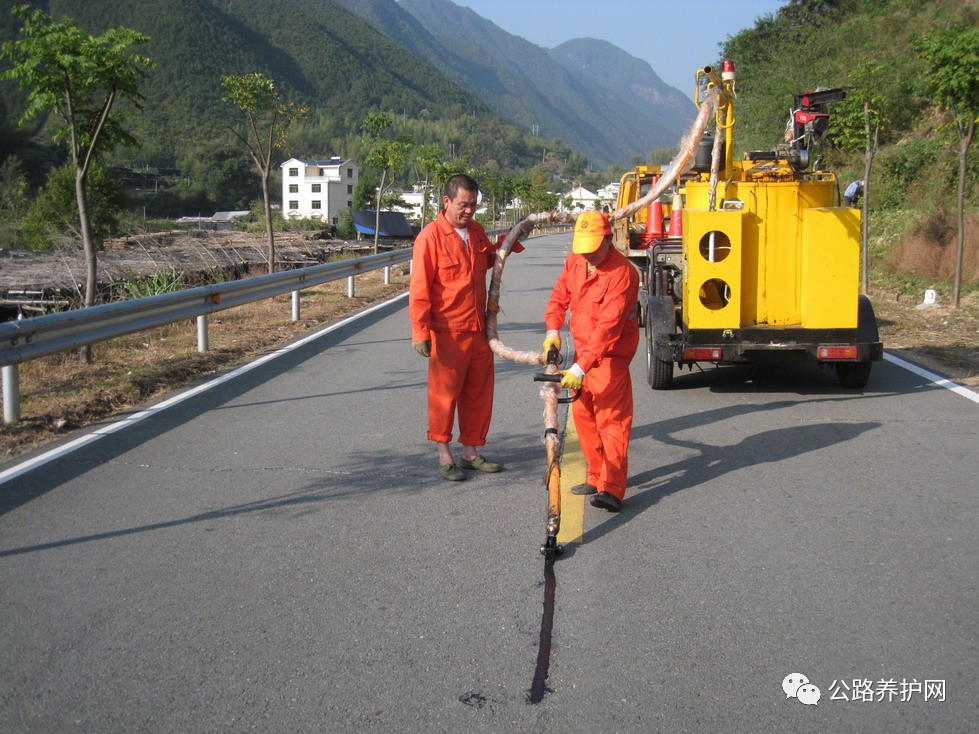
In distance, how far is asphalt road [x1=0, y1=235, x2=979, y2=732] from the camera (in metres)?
3.50

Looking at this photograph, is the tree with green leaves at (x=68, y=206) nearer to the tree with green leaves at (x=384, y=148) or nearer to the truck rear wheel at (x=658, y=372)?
the tree with green leaves at (x=384, y=148)

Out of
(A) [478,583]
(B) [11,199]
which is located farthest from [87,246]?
(B) [11,199]

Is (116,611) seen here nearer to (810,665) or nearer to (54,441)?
(810,665)

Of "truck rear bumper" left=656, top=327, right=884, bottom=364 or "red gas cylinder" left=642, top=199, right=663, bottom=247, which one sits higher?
"red gas cylinder" left=642, top=199, right=663, bottom=247

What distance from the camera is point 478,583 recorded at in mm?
4586

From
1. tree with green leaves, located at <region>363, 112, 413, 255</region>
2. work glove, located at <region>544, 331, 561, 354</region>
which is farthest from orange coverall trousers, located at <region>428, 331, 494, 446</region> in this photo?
tree with green leaves, located at <region>363, 112, 413, 255</region>

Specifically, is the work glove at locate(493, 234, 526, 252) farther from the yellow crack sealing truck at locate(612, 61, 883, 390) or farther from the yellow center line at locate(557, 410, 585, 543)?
the yellow crack sealing truck at locate(612, 61, 883, 390)

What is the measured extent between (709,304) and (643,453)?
2.32 meters

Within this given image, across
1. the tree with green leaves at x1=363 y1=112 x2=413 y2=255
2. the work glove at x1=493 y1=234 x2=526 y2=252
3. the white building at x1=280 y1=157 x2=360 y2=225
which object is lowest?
the work glove at x1=493 y1=234 x2=526 y2=252

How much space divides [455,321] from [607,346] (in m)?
1.12

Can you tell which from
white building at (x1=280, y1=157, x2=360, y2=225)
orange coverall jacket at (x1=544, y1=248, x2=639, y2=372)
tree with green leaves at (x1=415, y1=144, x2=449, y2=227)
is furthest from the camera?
white building at (x1=280, y1=157, x2=360, y2=225)

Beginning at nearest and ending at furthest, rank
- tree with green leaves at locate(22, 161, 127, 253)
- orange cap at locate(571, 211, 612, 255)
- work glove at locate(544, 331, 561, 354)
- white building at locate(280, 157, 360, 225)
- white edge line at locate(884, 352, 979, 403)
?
work glove at locate(544, 331, 561, 354) < orange cap at locate(571, 211, 612, 255) < white edge line at locate(884, 352, 979, 403) < tree with green leaves at locate(22, 161, 127, 253) < white building at locate(280, 157, 360, 225)

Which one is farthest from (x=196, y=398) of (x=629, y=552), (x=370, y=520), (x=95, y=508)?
(x=629, y=552)

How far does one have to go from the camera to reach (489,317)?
6449mm
